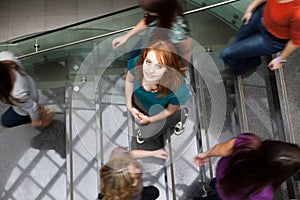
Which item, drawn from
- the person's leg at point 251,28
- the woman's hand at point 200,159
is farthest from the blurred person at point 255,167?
the person's leg at point 251,28

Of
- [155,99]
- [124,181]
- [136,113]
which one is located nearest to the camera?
[124,181]

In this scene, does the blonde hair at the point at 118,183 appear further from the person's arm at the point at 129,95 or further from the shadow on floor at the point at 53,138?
the shadow on floor at the point at 53,138

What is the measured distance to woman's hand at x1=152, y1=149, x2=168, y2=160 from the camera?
2699mm

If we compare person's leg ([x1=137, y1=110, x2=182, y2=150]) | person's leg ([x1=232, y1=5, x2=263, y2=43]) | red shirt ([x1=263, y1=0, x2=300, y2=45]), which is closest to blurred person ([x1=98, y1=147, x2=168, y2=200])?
person's leg ([x1=137, y1=110, x2=182, y2=150])

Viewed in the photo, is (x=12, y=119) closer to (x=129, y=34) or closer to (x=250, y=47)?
(x=129, y=34)

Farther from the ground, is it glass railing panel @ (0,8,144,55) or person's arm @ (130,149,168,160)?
glass railing panel @ (0,8,144,55)

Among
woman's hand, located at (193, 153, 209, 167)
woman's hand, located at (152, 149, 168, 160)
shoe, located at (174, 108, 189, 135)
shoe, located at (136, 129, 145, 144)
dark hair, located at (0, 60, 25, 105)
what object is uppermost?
dark hair, located at (0, 60, 25, 105)

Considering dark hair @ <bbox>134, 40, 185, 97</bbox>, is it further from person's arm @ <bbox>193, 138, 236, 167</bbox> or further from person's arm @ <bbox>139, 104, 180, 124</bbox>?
person's arm @ <bbox>193, 138, 236, 167</bbox>

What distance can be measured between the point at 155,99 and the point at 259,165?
0.84 meters

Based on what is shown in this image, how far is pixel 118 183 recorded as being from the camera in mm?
2258

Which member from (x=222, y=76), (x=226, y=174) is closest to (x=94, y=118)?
(x=222, y=76)

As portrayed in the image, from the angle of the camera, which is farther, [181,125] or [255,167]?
[181,125]

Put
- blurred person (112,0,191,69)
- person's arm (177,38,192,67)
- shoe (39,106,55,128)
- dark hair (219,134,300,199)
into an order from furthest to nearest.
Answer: shoe (39,106,55,128) → person's arm (177,38,192,67) → blurred person (112,0,191,69) → dark hair (219,134,300,199)

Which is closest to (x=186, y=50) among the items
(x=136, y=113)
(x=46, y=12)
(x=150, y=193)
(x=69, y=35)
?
(x=136, y=113)
